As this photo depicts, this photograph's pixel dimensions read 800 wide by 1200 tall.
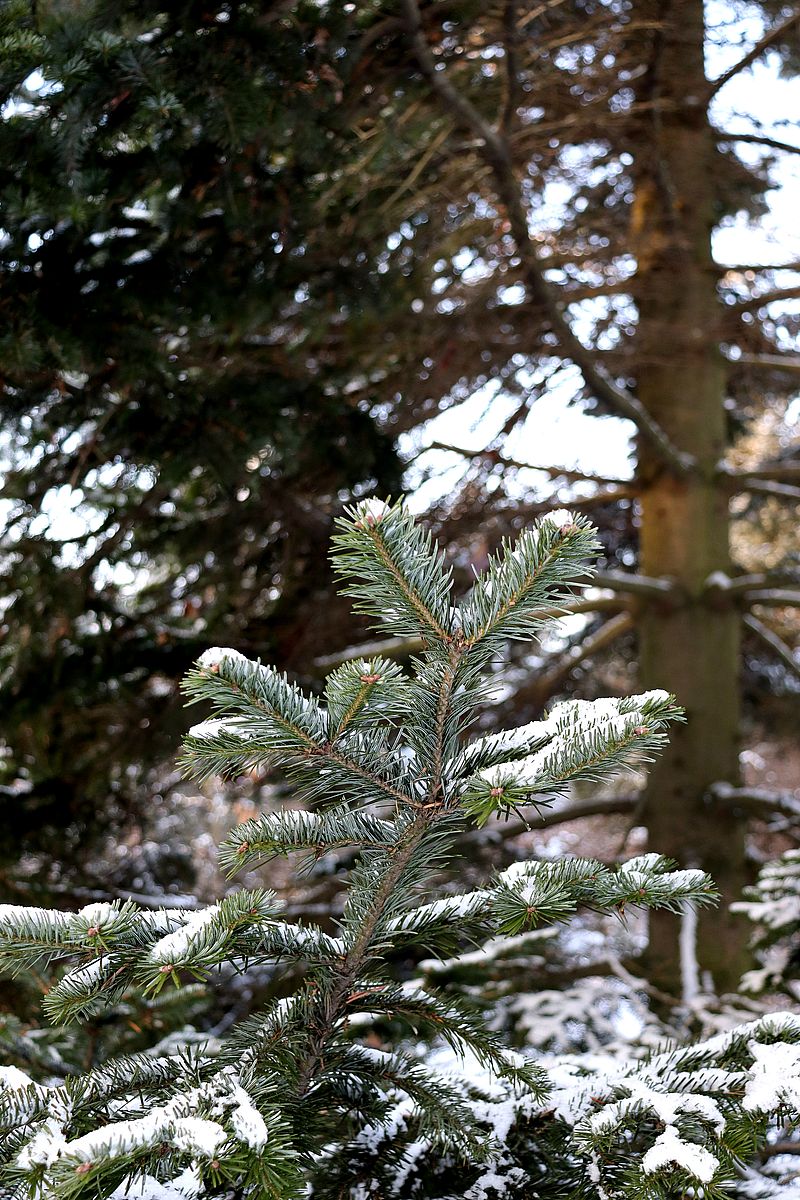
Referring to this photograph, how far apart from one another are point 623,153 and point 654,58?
737mm

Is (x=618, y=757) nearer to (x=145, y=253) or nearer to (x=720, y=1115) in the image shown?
(x=720, y=1115)

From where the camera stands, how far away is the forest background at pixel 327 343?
3.29 m

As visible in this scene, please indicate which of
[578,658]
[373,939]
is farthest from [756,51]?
[373,939]

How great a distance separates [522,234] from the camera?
417cm

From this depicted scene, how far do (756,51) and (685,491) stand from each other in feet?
7.19

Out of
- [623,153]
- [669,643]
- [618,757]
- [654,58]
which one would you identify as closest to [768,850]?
[669,643]

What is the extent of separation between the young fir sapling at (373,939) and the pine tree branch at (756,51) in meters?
4.45

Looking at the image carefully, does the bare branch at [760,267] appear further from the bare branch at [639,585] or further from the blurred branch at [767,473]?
the bare branch at [639,585]

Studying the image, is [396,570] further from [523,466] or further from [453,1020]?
[523,466]

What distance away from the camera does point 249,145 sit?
362cm

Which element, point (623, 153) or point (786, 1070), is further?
point (623, 153)

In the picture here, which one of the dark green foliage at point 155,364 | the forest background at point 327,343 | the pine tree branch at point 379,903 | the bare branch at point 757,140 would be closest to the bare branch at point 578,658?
the forest background at point 327,343

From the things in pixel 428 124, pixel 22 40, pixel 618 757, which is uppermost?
pixel 428 124

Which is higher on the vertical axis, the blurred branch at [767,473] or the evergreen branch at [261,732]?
the blurred branch at [767,473]
